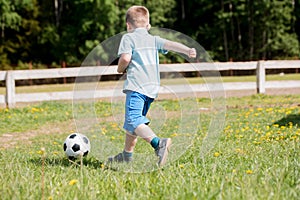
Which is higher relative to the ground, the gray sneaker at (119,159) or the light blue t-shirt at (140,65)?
the light blue t-shirt at (140,65)

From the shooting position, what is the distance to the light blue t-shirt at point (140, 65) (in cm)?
500

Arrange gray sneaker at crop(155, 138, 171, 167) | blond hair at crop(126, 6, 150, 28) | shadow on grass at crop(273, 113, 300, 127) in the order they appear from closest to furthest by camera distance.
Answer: gray sneaker at crop(155, 138, 171, 167), blond hair at crop(126, 6, 150, 28), shadow on grass at crop(273, 113, 300, 127)

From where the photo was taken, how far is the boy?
4.99 meters

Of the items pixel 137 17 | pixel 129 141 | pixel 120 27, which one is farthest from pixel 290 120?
pixel 120 27

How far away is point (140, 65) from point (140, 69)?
40mm

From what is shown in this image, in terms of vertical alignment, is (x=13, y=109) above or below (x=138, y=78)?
below

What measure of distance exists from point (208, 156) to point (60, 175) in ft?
5.98

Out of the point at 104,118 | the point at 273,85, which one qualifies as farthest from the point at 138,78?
the point at 273,85

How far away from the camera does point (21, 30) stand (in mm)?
41812

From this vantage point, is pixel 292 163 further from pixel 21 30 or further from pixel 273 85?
pixel 21 30

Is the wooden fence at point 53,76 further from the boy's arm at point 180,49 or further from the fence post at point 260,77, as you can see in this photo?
the boy's arm at point 180,49

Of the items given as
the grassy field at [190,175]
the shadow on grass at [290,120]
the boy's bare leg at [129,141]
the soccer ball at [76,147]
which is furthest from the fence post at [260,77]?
the boy's bare leg at [129,141]

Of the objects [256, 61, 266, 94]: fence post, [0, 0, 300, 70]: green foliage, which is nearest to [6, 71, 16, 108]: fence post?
[256, 61, 266, 94]: fence post

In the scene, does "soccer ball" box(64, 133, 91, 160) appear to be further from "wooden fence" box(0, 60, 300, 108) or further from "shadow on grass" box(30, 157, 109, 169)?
"wooden fence" box(0, 60, 300, 108)
